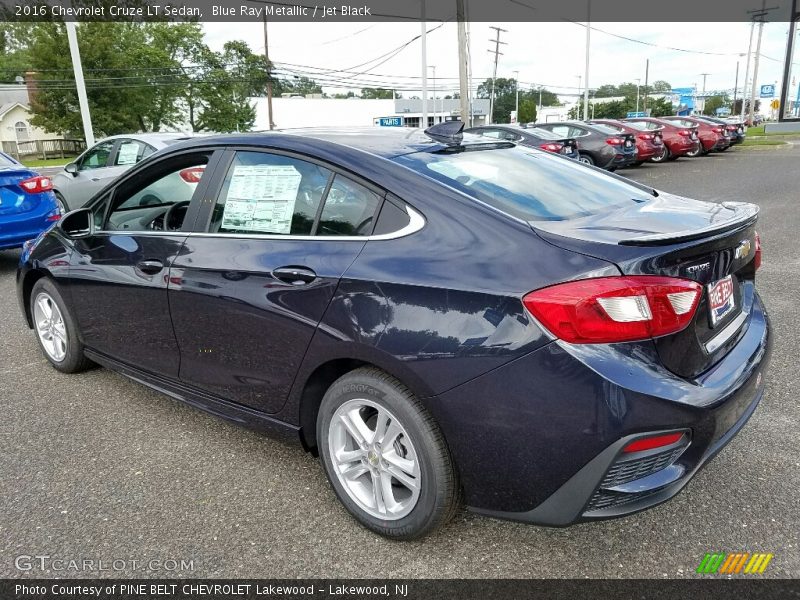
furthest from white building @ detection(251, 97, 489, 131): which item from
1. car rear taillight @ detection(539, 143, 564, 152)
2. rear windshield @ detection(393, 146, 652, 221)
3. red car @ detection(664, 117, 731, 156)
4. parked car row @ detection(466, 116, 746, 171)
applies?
rear windshield @ detection(393, 146, 652, 221)

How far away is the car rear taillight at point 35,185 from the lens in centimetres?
702

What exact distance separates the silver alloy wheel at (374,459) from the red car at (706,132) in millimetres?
23367

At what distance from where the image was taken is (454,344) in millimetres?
2088

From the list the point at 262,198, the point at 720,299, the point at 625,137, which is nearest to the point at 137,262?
the point at 262,198


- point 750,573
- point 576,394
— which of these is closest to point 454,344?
point 576,394

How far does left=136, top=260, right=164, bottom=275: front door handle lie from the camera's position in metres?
3.13

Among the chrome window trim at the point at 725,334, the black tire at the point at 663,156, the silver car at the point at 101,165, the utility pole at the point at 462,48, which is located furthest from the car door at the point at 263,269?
the black tire at the point at 663,156

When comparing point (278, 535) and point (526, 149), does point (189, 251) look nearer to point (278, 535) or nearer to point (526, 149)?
point (278, 535)

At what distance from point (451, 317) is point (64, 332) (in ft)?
9.88

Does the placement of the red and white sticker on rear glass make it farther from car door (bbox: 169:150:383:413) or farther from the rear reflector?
car door (bbox: 169:150:383:413)

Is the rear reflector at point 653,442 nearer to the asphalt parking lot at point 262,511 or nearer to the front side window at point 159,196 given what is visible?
the asphalt parking lot at point 262,511

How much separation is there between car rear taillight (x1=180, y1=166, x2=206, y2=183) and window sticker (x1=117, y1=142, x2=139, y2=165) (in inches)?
272

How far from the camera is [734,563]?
228cm

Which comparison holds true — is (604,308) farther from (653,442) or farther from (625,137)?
(625,137)
